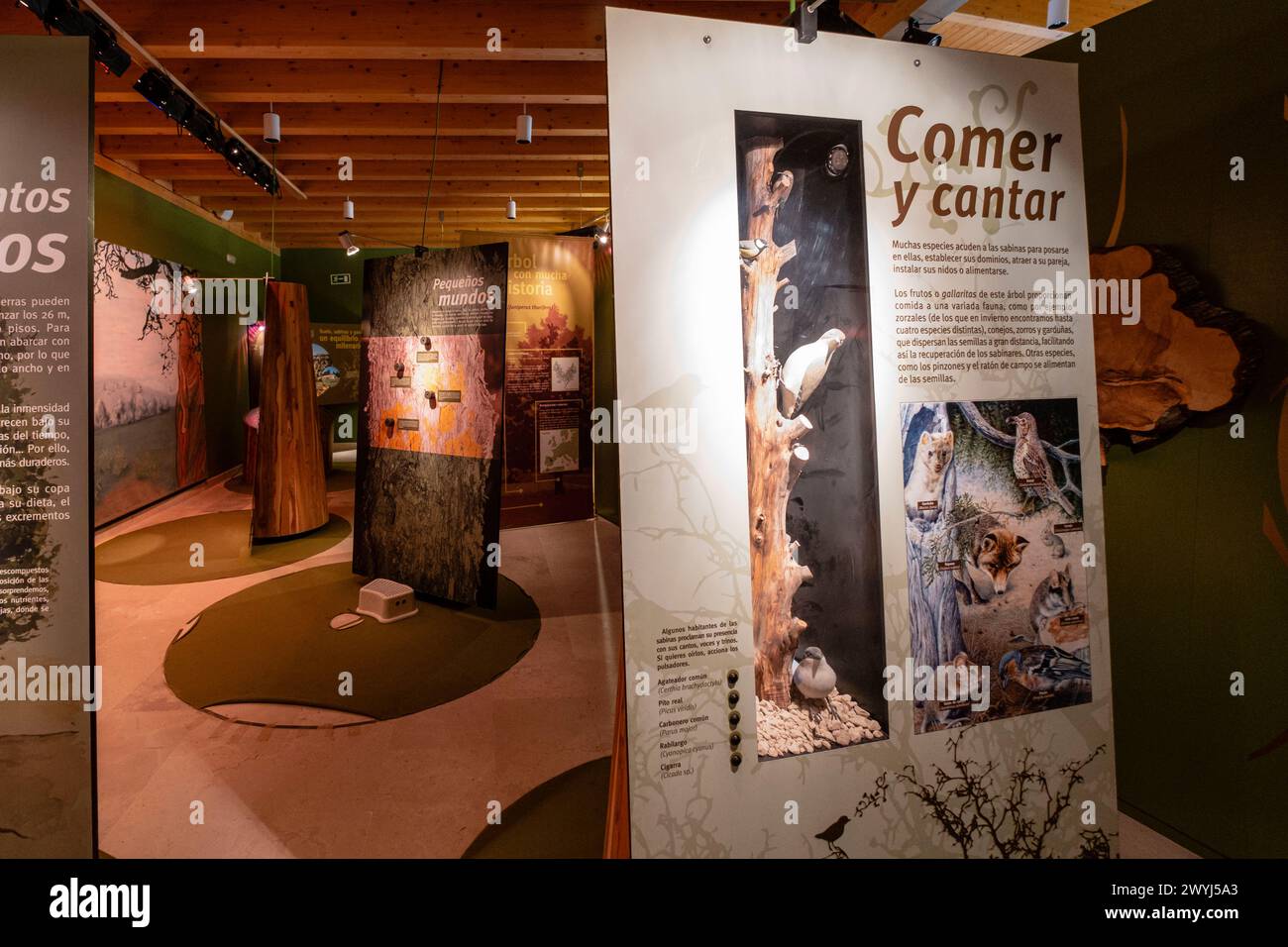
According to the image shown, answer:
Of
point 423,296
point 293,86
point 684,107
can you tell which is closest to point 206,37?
point 293,86

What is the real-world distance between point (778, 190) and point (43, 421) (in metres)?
2.01

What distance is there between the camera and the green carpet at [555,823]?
2211 millimetres

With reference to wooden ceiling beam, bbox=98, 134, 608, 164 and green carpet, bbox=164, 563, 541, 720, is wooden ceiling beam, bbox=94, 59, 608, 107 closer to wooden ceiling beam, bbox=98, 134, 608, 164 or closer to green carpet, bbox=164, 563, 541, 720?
wooden ceiling beam, bbox=98, 134, 608, 164

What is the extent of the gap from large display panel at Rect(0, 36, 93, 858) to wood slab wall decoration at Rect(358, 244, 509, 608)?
7.85 ft

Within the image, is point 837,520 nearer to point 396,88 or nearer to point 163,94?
point 396,88

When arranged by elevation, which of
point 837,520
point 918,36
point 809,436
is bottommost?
point 837,520

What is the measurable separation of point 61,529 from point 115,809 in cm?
138

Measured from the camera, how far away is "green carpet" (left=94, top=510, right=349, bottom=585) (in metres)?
5.03

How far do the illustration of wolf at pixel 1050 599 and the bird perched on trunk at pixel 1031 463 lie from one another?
0.20m

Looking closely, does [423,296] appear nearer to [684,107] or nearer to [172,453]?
[684,107]

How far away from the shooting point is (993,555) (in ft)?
5.27

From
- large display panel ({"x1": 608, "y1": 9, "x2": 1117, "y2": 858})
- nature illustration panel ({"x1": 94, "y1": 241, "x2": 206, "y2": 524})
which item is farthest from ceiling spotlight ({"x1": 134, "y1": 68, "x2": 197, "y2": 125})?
large display panel ({"x1": 608, "y1": 9, "x2": 1117, "y2": 858})

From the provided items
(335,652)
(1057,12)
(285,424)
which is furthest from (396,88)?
(1057,12)

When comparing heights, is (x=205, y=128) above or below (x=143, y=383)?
above
